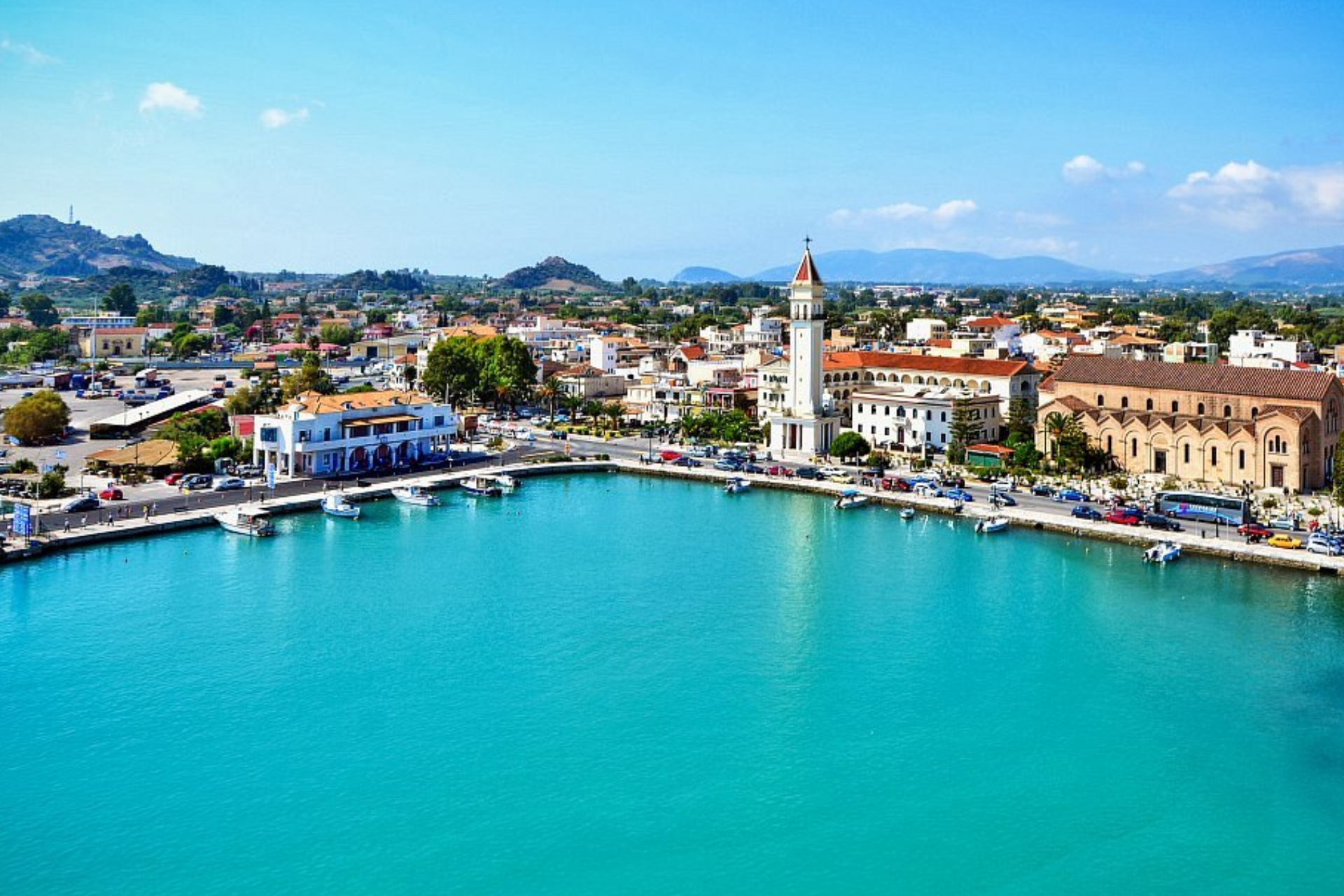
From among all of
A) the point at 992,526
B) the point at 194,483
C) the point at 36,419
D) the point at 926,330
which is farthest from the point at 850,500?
the point at 926,330

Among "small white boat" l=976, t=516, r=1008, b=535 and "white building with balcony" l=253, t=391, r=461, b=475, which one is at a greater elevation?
"white building with balcony" l=253, t=391, r=461, b=475

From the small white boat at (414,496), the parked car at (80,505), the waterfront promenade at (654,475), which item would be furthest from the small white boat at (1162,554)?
the parked car at (80,505)

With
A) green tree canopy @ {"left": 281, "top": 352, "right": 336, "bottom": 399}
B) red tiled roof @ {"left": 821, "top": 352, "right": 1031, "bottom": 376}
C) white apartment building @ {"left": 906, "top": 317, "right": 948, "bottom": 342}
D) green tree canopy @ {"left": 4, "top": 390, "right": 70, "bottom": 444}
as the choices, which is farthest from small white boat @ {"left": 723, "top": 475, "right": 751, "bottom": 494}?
white apartment building @ {"left": 906, "top": 317, "right": 948, "bottom": 342}

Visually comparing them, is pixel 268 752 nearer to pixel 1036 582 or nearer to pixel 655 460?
pixel 1036 582

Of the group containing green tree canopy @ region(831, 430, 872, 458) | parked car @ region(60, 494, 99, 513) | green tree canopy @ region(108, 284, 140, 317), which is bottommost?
parked car @ region(60, 494, 99, 513)

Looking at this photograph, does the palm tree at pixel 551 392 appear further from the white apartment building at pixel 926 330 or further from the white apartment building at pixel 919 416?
the white apartment building at pixel 926 330

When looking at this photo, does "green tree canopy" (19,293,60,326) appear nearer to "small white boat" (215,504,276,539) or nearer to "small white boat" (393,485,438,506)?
"small white boat" (393,485,438,506)

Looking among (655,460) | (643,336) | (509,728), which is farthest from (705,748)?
(643,336)
